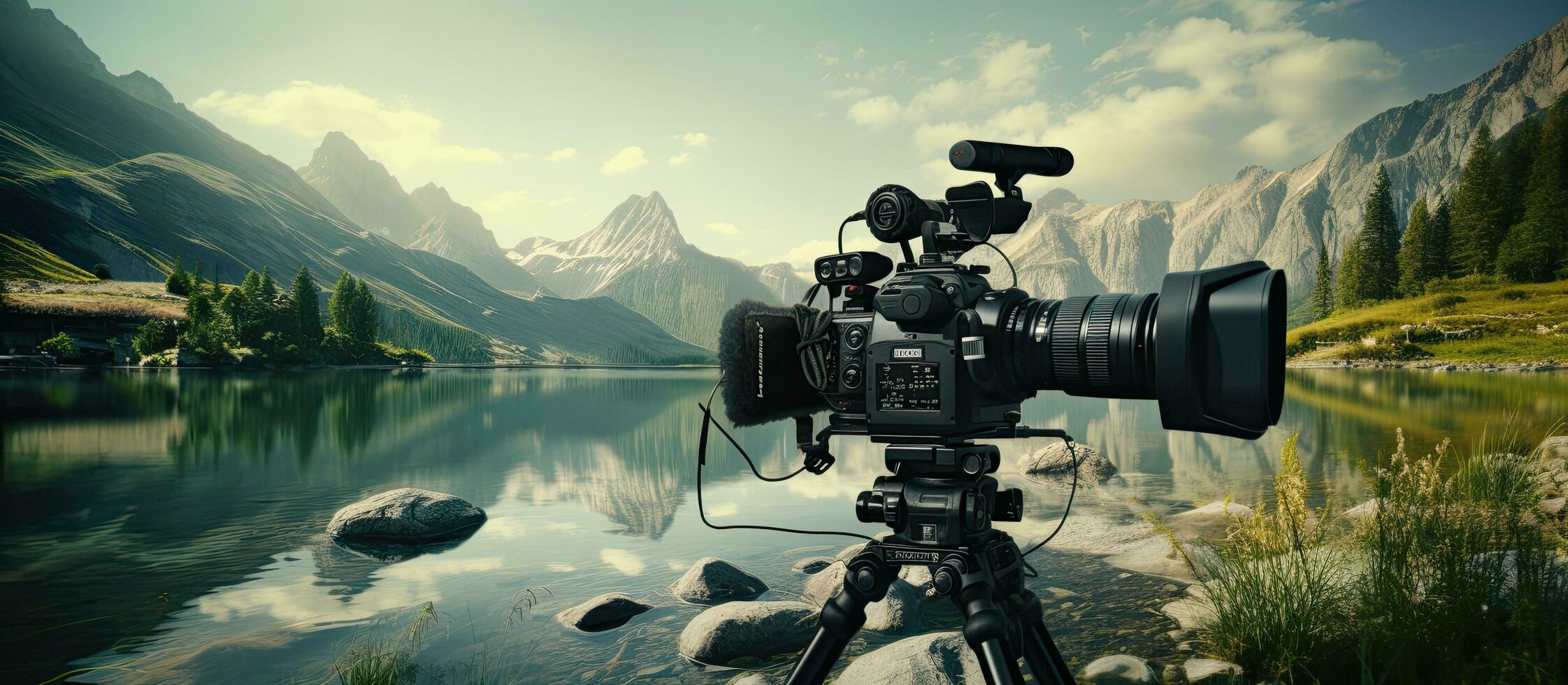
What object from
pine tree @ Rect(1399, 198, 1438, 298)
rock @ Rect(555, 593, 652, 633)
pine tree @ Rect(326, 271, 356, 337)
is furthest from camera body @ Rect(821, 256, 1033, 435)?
pine tree @ Rect(326, 271, 356, 337)

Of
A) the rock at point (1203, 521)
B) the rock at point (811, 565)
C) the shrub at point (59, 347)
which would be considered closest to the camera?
the rock at point (811, 565)

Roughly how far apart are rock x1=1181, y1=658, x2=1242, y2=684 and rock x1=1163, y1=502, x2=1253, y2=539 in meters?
4.41

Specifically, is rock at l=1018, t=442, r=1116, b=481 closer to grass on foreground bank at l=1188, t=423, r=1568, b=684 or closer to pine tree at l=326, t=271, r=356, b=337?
grass on foreground bank at l=1188, t=423, r=1568, b=684

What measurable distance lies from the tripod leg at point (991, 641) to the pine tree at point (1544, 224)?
2545 inches

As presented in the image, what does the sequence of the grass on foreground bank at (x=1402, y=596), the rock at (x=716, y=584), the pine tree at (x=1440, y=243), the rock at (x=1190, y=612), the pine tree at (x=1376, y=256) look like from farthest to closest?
1. the pine tree at (x=1376, y=256)
2. the pine tree at (x=1440, y=243)
3. the rock at (x=716, y=584)
4. the rock at (x=1190, y=612)
5. the grass on foreground bank at (x=1402, y=596)

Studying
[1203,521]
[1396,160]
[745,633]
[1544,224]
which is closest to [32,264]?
[745,633]

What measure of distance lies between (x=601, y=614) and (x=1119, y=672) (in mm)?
4261

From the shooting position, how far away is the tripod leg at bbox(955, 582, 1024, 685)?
91.8 inches

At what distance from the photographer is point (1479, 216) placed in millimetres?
53938

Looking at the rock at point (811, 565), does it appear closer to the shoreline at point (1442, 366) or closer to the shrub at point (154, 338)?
the shoreline at point (1442, 366)

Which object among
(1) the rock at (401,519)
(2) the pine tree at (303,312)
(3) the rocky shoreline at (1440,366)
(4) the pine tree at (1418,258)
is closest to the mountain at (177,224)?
(2) the pine tree at (303,312)

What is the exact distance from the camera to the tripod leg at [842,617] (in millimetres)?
2566

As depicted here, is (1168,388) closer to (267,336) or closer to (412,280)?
(267,336)

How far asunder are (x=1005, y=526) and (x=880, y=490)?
305 inches
